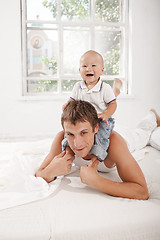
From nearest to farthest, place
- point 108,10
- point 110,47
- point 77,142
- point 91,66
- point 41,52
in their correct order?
point 77,142 → point 91,66 → point 41,52 → point 108,10 → point 110,47

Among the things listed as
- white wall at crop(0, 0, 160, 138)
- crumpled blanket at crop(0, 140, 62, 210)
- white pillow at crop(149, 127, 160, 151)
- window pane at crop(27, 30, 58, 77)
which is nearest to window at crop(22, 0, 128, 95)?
window pane at crop(27, 30, 58, 77)

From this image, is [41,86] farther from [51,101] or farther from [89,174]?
[89,174]

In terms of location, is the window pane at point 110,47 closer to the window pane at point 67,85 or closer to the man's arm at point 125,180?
the window pane at point 67,85

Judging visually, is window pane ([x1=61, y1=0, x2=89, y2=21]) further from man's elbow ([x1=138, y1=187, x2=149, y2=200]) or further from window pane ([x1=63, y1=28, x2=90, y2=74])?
man's elbow ([x1=138, y1=187, x2=149, y2=200])

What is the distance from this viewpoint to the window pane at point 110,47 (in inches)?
170

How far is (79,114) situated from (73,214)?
45 centimetres

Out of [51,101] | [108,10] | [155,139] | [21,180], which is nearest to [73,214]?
[21,180]

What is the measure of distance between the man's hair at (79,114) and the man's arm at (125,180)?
21 centimetres

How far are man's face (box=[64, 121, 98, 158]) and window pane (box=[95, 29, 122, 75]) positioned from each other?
3330 millimetres

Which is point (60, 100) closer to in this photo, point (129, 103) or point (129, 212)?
point (129, 103)

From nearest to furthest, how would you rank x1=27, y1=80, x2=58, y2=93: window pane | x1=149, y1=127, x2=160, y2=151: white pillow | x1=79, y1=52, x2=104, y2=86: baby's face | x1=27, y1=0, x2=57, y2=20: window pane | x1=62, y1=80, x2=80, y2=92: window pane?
x1=79, y1=52, x2=104, y2=86: baby's face < x1=149, y1=127, x2=160, y2=151: white pillow < x1=27, y1=0, x2=57, y2=20: window pane < x1=27, y1=80, x2=58, y2=93: window pane < x1=62, y1=80, x2=80, y2=92: window pane

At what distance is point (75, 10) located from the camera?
162 inches

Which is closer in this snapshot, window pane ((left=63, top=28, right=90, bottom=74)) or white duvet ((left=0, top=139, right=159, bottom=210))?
white duvet ((left=0, top=139, right=159, bottom=210))

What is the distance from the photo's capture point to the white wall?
12.4 feet
